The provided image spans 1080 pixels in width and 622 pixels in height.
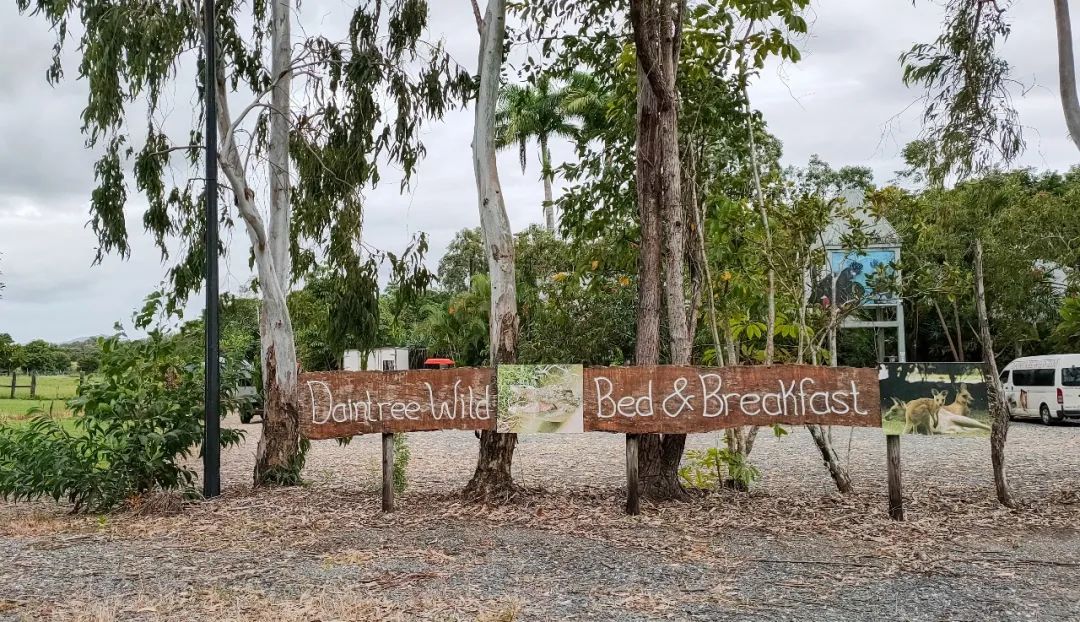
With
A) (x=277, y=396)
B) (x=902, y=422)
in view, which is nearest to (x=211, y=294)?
(x=277, y=396)

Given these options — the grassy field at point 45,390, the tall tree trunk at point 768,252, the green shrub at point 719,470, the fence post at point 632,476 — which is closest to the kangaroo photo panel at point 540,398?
the fence post at point 632,476

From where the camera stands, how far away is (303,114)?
37.7ft

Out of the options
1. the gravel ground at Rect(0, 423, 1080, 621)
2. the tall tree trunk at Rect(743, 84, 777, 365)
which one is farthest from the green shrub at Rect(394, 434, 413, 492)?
the tall tree trunk at Rect(743, 84, 777, 365)

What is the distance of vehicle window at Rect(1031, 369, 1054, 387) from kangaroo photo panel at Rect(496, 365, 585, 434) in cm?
1731

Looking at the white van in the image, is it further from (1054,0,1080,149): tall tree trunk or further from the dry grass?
the dry grass

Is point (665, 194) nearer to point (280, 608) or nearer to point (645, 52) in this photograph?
point (645, 52)

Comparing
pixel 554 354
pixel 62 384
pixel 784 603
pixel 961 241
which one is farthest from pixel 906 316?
pixel 62 384

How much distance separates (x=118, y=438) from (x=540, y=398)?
4.32 metres

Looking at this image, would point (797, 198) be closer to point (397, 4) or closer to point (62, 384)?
point (397, 4)

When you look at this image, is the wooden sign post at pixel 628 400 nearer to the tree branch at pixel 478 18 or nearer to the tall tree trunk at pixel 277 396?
the tall tree trunk at pixel 277 396

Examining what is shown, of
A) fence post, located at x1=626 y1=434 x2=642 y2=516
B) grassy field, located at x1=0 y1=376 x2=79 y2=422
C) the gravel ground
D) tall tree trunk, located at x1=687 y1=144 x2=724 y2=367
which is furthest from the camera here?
grassy field, located at x1=0 y1=376 x2=79 y2=422

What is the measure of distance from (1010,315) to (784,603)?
26.5m

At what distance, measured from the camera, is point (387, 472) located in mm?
9312

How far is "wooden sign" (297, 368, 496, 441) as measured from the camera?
927 centimetres
